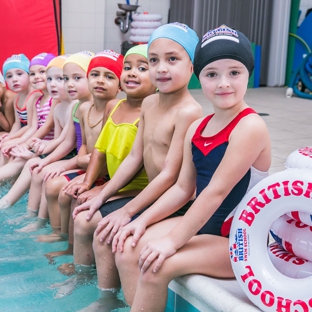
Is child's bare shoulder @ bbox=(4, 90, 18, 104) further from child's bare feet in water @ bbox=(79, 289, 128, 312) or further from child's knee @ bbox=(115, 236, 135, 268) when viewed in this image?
child's knee @ bbox=(115, 236, 135, 268)

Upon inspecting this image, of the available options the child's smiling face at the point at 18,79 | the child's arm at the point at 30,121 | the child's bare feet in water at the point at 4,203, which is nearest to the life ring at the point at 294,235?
the child's bare feet in water at the point at 4,203

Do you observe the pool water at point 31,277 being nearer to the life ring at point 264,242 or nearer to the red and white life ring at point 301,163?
the life ring at point 264,242

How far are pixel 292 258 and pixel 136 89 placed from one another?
1.43 m

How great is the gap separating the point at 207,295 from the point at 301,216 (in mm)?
462

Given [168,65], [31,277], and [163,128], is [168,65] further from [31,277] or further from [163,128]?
[31,277]

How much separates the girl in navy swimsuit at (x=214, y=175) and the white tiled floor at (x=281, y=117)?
289cm

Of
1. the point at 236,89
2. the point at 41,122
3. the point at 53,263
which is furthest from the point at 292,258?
the point at 41,122

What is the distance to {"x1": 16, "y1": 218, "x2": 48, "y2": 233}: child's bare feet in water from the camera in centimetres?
398

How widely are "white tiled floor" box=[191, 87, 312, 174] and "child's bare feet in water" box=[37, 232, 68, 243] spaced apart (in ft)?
7.28

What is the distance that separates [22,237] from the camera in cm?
385

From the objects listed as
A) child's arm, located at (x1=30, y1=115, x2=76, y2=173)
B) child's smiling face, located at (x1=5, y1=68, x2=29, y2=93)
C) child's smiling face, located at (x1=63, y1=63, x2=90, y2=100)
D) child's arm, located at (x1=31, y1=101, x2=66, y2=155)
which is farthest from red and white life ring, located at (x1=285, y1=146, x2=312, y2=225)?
child's smiling face, located at (x1=5, y1=68, x2=29, y2=93)

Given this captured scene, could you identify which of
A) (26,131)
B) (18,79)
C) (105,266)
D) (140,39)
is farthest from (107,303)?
(140,39)

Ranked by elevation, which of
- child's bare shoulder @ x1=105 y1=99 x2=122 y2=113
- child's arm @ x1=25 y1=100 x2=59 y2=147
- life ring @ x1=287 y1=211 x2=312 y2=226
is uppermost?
child's bare shoulder @ x1=105 y1=99 x2=122 y2=113

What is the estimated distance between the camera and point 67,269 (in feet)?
10.6
